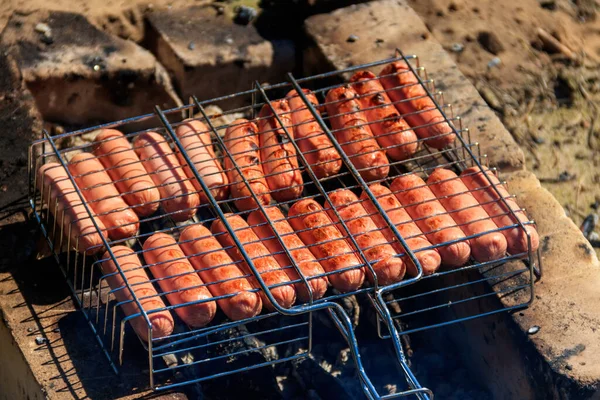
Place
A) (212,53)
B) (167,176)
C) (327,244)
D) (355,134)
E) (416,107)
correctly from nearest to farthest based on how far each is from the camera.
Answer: (327,244), (167,176), (355,134), (416,107), (212,53)

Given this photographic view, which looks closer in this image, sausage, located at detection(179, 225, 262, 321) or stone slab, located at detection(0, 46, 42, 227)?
sausage, located at detection(179, 225, 262, 321)

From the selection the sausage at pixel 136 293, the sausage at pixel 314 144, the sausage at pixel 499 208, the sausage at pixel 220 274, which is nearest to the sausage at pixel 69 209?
the sausage at pixel 136 293

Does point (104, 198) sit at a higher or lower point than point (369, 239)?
higher

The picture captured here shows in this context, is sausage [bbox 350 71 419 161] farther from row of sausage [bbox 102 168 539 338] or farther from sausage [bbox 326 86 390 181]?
row of sausage [bbox 102 168 539 338]

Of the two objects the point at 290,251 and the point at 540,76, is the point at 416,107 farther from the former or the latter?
the point at 540,76

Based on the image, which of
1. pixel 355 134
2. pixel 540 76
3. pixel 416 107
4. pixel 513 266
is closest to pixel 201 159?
pixel 355 134

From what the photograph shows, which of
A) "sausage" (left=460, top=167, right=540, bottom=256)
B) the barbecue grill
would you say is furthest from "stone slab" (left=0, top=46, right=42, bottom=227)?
"sausage" (left=460, top=167, right=540, bottom=256)
